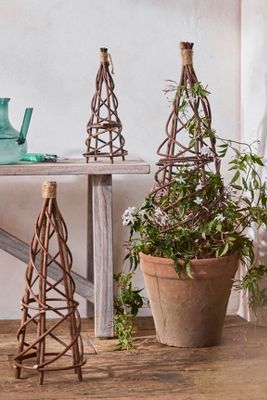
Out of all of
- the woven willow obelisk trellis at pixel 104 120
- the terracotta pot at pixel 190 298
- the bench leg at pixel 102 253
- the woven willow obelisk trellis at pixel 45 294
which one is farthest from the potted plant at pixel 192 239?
the woven willow obelisk trellis at pixel 45 294

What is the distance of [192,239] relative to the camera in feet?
12.1

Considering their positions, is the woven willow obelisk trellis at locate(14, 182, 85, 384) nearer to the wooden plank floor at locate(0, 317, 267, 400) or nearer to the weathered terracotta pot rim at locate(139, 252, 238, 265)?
the wooden plank floor at locate(0, 317, 267, 400)

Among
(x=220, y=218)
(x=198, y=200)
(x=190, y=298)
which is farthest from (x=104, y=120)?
(x=190, y=298)

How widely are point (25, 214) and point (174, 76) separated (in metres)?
0.90

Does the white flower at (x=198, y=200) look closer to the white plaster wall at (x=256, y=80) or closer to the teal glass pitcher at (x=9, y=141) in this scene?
the white plaster wall at (x=256, y=80)

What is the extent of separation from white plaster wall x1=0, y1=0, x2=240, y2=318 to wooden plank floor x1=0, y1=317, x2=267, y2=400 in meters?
0.58

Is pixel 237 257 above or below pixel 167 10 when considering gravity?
below

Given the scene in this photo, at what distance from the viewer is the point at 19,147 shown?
3822 mm

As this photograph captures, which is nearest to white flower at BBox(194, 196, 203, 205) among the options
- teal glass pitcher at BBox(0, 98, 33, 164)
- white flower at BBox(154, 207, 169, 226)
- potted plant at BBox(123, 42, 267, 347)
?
potted plant at BBox(123, 42, 267, 347)

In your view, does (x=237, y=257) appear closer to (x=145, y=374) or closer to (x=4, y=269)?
(x=145, y=374)

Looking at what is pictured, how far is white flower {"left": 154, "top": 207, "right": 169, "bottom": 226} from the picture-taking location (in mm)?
3680

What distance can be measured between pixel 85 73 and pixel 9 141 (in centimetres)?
59

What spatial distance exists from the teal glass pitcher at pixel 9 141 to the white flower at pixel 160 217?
1.99 feet

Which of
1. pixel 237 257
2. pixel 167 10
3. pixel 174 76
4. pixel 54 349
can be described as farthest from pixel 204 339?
pixel 167 10
